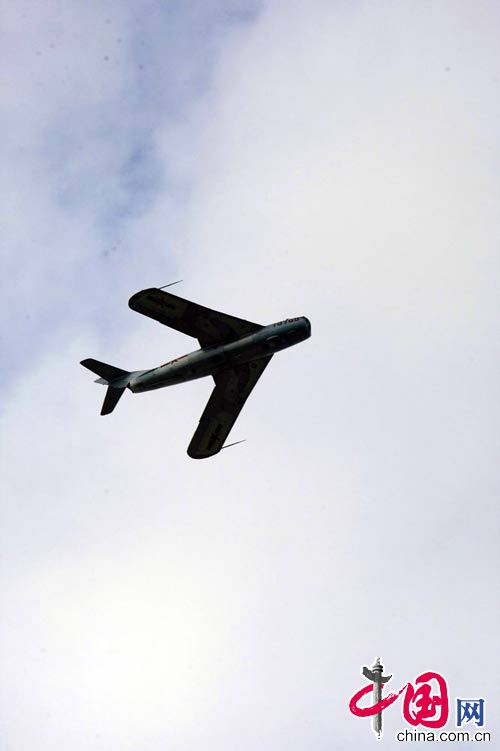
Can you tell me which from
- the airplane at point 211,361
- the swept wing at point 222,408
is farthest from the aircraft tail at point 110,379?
the swept wing at point 222,408

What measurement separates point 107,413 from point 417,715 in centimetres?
→ 2818

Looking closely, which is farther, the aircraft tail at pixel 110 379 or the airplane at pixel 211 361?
the aircraft tail at pixel 110 379

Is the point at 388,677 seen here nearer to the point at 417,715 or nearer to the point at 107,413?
the point at 417,715

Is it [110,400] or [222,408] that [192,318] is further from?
[110,400]

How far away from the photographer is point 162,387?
63.2 meters

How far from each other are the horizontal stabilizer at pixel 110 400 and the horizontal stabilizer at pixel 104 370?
0.88 metres

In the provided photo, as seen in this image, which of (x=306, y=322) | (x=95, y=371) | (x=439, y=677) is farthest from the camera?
(x=95, y=371)

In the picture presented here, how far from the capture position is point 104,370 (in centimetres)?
6644

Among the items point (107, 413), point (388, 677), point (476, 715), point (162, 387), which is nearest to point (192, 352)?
point (162, 387)

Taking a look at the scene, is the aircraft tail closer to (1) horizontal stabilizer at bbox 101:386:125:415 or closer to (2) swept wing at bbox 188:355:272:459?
(1) horizontal stabilizer at bbox 101:386:125:415

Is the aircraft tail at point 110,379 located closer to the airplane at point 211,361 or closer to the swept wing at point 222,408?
the airplane at point 211,361

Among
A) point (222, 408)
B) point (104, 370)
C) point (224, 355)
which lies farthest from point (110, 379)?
point (224, 355)

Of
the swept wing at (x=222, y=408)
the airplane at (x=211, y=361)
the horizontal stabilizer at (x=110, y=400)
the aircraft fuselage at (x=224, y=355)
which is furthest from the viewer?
the horizontal stabilizer at (x=110, y=400)

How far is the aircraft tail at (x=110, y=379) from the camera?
6538cm
